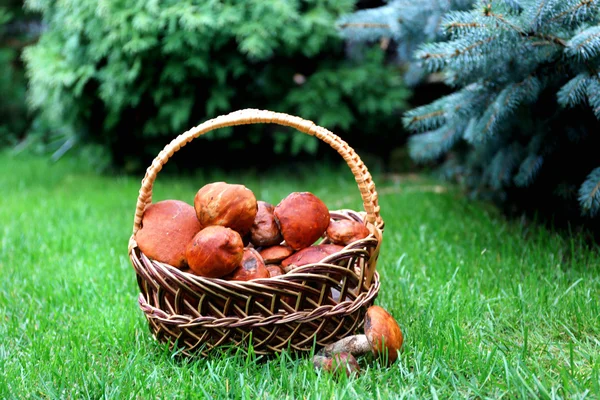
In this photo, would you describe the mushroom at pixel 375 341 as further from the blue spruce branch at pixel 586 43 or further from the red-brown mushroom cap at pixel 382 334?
the blue spruce branch at pixel 586 43

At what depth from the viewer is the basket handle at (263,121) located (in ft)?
5.37

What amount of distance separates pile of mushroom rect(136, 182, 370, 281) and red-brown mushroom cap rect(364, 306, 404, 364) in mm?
223

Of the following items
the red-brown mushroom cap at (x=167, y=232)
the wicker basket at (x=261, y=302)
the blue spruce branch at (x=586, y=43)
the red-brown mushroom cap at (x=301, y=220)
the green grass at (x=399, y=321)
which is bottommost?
the green grass at (x=399, y=321)

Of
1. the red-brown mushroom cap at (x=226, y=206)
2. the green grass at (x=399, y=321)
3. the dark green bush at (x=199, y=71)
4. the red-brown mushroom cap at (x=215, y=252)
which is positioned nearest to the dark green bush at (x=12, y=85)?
the dark green bush at (x=199, y=71)

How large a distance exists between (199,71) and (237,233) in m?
2.74

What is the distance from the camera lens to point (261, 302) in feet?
5.04

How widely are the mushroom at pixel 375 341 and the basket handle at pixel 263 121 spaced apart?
0.29m

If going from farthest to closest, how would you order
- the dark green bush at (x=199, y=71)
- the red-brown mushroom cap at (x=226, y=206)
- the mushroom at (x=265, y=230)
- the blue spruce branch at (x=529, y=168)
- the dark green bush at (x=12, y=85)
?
1. the dark green bush at (x=12, y=85)
2. the dark green bush at (x=199, y=71)
3. the blue spruce branch at (x=529, y=168)
4. the mushroom at (x=265, y=230)
5. the red-brown mushroom cap at (x=226, y=206)

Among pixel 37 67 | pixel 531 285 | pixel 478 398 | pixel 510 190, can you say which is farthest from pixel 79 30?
pixel 478 398

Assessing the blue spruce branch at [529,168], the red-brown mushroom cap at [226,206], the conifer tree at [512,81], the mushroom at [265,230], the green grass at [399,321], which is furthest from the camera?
the blue spruce branch at [529,168]

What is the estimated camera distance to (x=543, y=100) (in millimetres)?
2512

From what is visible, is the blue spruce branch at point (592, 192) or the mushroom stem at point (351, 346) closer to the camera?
the mushroom stem at point (351, 346)

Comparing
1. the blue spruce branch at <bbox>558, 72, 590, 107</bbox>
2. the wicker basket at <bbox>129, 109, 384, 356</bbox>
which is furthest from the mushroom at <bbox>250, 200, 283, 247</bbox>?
the blue spruce branch at <bbox>558, 72, 590, 107</bbox>

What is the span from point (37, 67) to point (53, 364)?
3.49m
